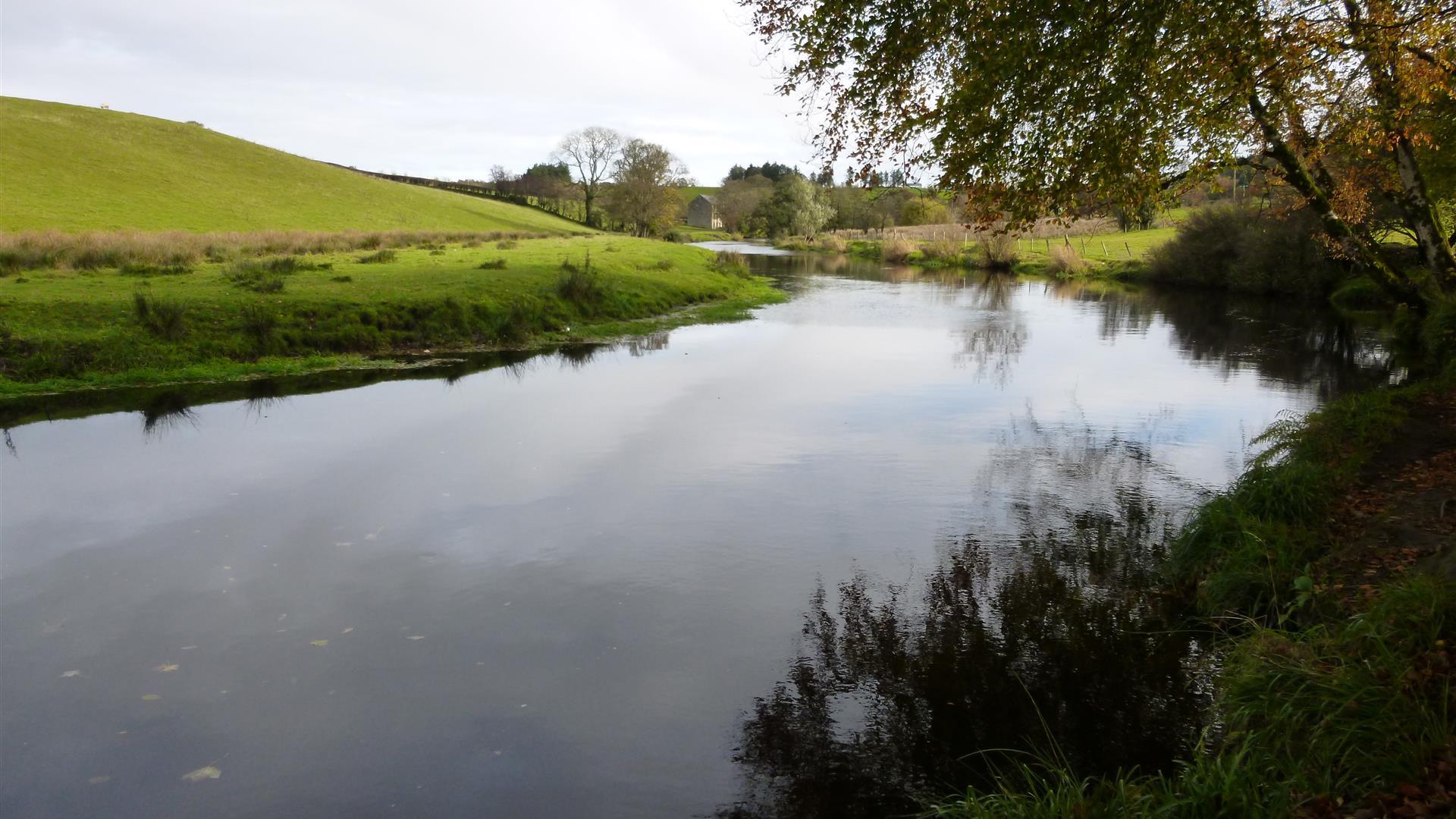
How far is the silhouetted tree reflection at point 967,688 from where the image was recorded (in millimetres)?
5211

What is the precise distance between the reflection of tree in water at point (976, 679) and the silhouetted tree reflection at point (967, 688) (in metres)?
0.01

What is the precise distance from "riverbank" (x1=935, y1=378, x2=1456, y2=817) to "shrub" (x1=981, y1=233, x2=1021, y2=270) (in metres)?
52.5

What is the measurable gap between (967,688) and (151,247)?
3135 centimetres

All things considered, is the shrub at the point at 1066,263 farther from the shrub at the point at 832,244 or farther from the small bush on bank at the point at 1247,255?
the shrub at the point at 832,244

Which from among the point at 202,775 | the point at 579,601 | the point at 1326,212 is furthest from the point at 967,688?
the point at 1326,212

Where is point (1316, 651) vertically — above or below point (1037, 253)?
below

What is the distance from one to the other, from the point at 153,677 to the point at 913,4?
868 cm

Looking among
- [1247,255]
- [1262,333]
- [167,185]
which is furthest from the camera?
[167,185]

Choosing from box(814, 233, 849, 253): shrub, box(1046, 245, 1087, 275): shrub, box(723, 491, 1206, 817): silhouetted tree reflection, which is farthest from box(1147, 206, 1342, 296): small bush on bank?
box(814, 233, 849, 253): shrub

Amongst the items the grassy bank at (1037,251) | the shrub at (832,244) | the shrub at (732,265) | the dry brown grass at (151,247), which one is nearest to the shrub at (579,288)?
the dry brown grass at (151,247)

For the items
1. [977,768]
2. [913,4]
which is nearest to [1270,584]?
[977,768]

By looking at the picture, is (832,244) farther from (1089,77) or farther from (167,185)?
(1089,77)

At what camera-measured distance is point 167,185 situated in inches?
2169

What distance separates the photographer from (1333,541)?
7516 millimetres
